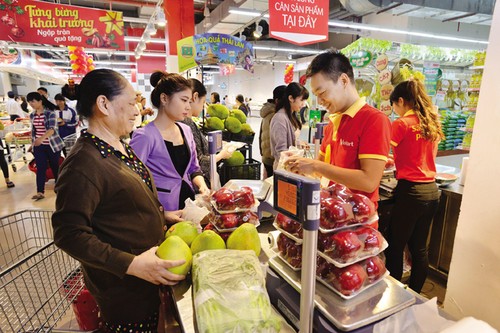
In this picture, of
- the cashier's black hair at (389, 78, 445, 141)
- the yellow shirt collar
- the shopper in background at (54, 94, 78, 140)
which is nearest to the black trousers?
the cashier's black hair at (389, 78, 445, 141)

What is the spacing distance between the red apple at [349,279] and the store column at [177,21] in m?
8.87

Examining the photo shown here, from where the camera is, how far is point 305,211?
79cm

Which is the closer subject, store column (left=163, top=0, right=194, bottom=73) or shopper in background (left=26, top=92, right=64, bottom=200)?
shopper in background (left=26, top=92, right=64, bottom=200)

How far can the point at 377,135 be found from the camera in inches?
60.7

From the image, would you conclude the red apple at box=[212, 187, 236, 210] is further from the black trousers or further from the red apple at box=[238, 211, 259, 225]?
the black trousers

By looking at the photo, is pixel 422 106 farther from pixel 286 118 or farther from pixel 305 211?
pixel 305 211

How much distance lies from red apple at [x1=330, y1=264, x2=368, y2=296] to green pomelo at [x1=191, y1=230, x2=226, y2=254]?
474 millimetres

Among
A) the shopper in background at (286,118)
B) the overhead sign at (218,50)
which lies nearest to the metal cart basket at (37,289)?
the shopper in background at (286,118)

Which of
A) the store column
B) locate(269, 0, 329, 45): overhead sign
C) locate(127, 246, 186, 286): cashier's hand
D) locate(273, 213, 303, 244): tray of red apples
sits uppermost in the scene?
the store column

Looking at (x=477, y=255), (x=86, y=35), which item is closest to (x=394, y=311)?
(x=477, y=255)

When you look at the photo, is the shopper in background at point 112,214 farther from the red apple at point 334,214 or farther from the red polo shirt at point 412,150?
the red polo shirt at point 412,150

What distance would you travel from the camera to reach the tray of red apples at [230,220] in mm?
1438

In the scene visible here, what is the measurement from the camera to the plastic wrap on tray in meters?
1.18

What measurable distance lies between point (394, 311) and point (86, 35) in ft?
22.9
